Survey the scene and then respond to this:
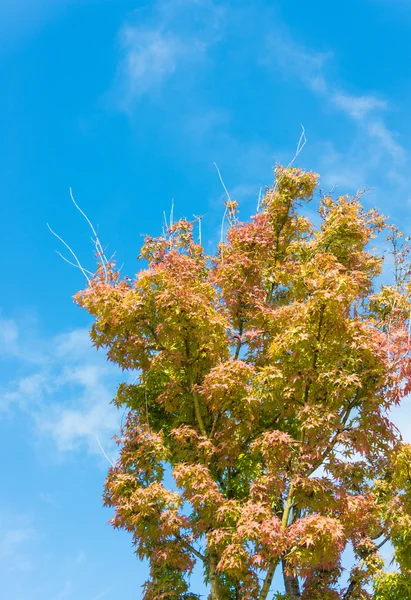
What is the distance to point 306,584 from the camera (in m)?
11.3

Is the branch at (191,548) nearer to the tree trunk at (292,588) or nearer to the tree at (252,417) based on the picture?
the tree at (252,417)

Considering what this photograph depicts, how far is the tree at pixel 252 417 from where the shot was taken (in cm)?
861

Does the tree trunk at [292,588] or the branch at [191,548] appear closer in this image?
the branch at [191,548]

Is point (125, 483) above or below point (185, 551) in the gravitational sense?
above

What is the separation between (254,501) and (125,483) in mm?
2175

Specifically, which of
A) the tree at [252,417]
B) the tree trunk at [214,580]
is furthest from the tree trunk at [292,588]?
the tree trunk at [214,580]

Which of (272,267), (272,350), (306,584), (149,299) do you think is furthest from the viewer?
(272,267)

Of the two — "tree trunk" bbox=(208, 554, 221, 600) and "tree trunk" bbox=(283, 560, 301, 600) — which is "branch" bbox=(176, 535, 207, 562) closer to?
"tree trunk" bbox=(208, 554, 221, 600)

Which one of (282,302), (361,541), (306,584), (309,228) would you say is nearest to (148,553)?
(306,584)

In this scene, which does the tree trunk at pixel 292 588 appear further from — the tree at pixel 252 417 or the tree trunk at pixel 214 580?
the tree trunk at pixel 214 580

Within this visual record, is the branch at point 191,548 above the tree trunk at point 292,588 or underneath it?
above

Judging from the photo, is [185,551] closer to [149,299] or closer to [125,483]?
[125,483]

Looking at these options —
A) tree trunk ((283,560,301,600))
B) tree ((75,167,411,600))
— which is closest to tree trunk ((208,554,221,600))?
tree ((75,167,411,600))

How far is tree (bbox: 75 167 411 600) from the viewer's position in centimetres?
861
